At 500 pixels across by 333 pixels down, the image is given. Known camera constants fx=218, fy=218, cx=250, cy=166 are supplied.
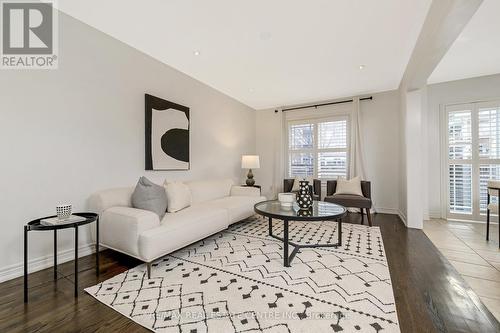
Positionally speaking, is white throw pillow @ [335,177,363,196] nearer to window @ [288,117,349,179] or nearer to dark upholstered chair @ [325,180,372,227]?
dark upholstered chair @ [325,180,372,227]

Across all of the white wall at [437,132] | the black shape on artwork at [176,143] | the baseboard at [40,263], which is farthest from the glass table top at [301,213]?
the white wall at [437,132]

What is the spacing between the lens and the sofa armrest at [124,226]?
1.96 meters

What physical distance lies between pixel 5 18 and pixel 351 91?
499 centimetres

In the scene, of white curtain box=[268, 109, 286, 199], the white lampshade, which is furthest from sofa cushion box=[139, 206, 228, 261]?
white curtain box=[268, 109, 286, 199]

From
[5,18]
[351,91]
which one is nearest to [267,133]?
[351,91]

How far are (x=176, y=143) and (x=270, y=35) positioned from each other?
2045 mm

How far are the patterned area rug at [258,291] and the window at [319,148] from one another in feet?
8.40

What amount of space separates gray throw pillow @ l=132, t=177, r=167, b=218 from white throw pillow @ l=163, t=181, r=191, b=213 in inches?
8.2

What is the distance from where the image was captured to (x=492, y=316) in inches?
56.7

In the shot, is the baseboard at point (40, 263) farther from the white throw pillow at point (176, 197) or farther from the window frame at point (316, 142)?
the window frame at point (316, 142)

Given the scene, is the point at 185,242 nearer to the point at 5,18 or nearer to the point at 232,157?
the point at 5,18

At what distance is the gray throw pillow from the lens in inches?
92.2

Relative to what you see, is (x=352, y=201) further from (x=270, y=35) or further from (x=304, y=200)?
(x=270, y=35)

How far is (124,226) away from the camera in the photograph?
6.64 ft
